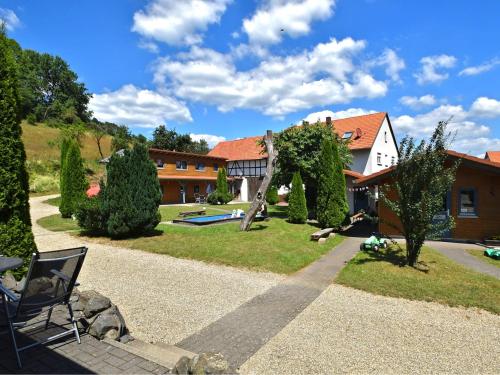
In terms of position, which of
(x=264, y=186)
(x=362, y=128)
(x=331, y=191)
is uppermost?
(x=362, y=128)

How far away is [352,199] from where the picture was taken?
23.2 m

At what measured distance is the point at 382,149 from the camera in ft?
105

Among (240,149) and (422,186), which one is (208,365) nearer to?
(422,186)

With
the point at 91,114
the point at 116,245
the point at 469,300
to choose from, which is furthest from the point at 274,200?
the point at 91,114

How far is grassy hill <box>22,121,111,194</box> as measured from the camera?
35375mm

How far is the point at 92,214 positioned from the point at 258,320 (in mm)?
10164

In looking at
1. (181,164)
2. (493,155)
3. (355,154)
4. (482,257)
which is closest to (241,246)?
(482,257)

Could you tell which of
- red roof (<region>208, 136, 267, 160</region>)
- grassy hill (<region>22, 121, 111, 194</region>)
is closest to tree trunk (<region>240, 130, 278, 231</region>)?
red roof (<region>208, 136, 267, 160</region>)

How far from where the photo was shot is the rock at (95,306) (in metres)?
4.54

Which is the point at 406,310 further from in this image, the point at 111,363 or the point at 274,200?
the point at 274,200

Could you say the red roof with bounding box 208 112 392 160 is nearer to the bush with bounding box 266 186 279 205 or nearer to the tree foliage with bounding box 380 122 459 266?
the bush with bounding box 266 186 279 205

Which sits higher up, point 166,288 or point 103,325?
point 103,325

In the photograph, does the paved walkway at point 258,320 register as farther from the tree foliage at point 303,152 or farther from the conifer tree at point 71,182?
the conifer tree at point 71,182

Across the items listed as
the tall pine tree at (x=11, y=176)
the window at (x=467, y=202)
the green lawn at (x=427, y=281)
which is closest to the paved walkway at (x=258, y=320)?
the green lawn at (x=427, y=281)
